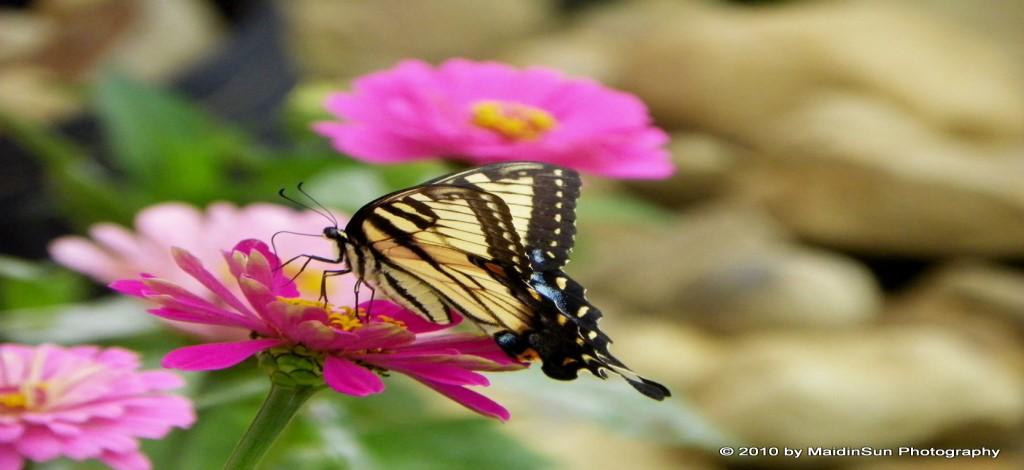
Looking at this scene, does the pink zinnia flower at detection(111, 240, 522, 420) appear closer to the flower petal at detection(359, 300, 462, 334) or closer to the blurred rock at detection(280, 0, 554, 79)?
the flower petal at detection(359, 300, 462, 334)

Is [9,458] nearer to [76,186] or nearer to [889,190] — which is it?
[76,186]

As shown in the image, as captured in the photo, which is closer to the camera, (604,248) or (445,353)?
(445,353)

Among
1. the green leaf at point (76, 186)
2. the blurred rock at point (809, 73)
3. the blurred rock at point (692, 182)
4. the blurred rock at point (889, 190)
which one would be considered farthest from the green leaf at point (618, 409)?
the blurred rock at point (809, 73)

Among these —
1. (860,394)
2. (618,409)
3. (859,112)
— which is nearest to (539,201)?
(618,409)

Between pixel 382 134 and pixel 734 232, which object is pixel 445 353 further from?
pixel 734 232

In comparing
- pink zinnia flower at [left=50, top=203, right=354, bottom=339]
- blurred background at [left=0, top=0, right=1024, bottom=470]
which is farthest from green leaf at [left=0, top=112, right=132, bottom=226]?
pink zinnia flower at [left=50, top=203, right=354, bottom=339]

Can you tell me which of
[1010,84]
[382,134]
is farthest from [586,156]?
[1010,84]
